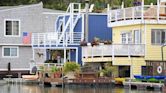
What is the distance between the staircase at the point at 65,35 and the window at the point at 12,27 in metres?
4.52

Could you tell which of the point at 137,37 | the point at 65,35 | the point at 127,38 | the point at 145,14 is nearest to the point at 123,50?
the point at 137,37

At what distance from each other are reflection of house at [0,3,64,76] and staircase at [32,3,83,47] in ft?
14.5

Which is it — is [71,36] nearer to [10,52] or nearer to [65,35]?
[65,35]

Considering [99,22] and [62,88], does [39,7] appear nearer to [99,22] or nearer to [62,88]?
[99,22]

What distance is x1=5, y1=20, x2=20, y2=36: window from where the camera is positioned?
200 ft

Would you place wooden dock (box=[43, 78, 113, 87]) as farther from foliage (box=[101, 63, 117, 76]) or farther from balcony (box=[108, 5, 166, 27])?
balcony (box=[108, 5, 166, 27])

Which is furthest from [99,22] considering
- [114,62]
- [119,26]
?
[114,62]

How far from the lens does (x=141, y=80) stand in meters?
45.0

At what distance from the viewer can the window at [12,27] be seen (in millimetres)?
60969

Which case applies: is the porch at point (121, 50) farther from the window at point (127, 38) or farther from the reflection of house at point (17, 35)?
the reflection of house at point (17, 35)

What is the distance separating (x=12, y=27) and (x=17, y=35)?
973mm

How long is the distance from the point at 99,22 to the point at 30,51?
30.4 feet

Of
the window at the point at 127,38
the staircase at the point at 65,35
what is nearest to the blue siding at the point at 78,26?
the staircase at the point at 65,35

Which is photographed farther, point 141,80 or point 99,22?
point 99,22
